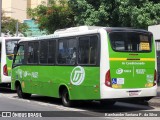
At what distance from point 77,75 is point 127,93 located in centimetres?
189

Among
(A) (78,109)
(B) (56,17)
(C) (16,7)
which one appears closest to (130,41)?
(A) (78,109)

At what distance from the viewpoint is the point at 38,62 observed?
690 inches

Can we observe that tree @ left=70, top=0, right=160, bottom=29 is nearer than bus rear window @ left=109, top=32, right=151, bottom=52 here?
No

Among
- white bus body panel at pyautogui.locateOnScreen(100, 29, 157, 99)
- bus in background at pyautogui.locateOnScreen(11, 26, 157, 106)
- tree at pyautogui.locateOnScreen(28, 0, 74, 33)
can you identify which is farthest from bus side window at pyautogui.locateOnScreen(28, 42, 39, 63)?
tree at pyautogui.locateOnScreen(28, 0, 74, 33)

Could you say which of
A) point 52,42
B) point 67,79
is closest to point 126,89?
point 67,79

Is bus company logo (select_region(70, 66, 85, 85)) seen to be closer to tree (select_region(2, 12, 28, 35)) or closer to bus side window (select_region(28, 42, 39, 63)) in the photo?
bus side window (select_region(28, 42, 39, 63))

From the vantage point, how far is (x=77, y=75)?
589 inches

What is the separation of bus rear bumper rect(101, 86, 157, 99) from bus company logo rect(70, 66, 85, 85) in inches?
49.3

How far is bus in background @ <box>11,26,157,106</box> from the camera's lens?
1385 cm

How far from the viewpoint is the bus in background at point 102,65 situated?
1385cm

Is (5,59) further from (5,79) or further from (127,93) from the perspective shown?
(127,93)

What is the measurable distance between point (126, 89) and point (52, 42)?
3.90 metres

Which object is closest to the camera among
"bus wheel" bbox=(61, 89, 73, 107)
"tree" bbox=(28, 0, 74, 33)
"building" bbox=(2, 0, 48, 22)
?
"bus wheel" bbox=(61, 89, 73, 107)

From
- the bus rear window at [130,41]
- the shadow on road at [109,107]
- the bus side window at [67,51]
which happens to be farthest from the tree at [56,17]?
the bus rear window at [130,41]
